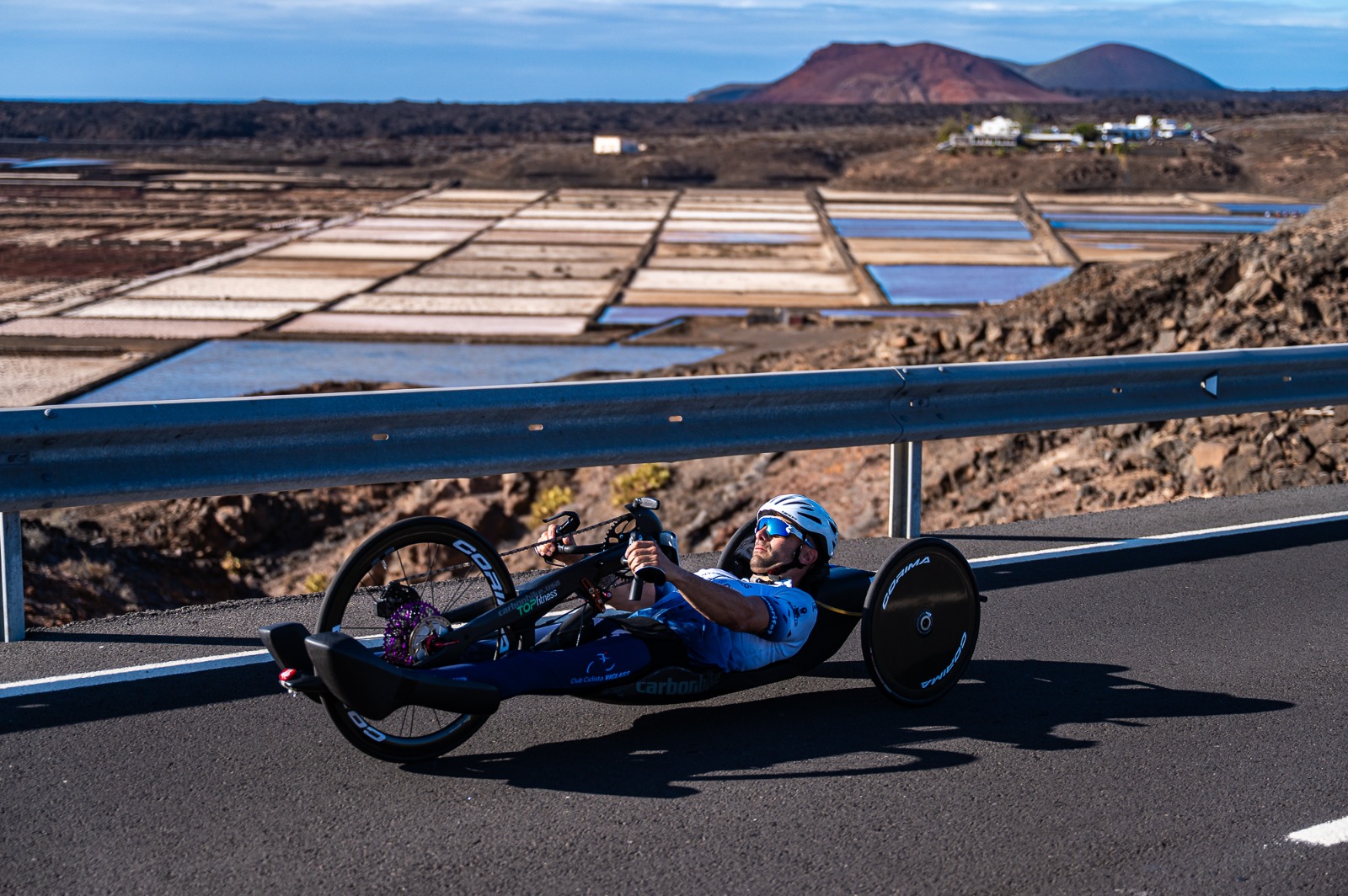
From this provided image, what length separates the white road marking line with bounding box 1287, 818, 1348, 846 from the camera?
14.3 ft

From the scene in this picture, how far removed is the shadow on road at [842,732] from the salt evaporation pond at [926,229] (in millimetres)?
44295

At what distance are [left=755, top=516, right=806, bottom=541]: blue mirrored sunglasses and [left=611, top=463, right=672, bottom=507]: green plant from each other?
7.71 meters

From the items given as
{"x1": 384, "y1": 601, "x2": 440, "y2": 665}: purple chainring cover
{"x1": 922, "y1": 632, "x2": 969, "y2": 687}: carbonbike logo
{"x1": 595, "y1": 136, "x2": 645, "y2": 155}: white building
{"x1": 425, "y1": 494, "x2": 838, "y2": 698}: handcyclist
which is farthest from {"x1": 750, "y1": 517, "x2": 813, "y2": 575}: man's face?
{"x1": 595, "y1": 136, "x2": 645, "y2": 155}: white building

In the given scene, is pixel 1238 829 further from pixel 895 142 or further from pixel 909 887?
pixel 895 142

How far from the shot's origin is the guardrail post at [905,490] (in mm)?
8023

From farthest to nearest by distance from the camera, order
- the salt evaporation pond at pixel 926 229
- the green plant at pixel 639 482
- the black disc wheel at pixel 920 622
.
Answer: the salt evaporation pond at pixel 926 229 < the green plant at pixel 639 482 < the black disc wheel at pixel 920 622

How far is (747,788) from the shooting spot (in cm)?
469

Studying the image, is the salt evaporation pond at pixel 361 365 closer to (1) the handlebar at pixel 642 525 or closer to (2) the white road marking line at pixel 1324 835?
(1) the handlebar at pixel 642 525

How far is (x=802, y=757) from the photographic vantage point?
4.96m

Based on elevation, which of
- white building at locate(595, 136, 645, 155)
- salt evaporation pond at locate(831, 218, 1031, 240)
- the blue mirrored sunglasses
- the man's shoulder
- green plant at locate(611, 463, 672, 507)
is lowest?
green plant at locate(611, 463, 672, 507)

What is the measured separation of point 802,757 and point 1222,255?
12.8m

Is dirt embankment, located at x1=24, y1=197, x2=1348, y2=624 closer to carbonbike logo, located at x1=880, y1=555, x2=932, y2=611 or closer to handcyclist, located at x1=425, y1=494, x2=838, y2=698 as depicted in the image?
handcyclist, located at x1=425, y1=494, x2=838, y2=698

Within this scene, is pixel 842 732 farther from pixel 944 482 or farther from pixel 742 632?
pixel 944 482

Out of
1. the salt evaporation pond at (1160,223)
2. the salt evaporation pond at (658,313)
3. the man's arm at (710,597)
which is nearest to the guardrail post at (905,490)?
the man's arm at (710,597)
